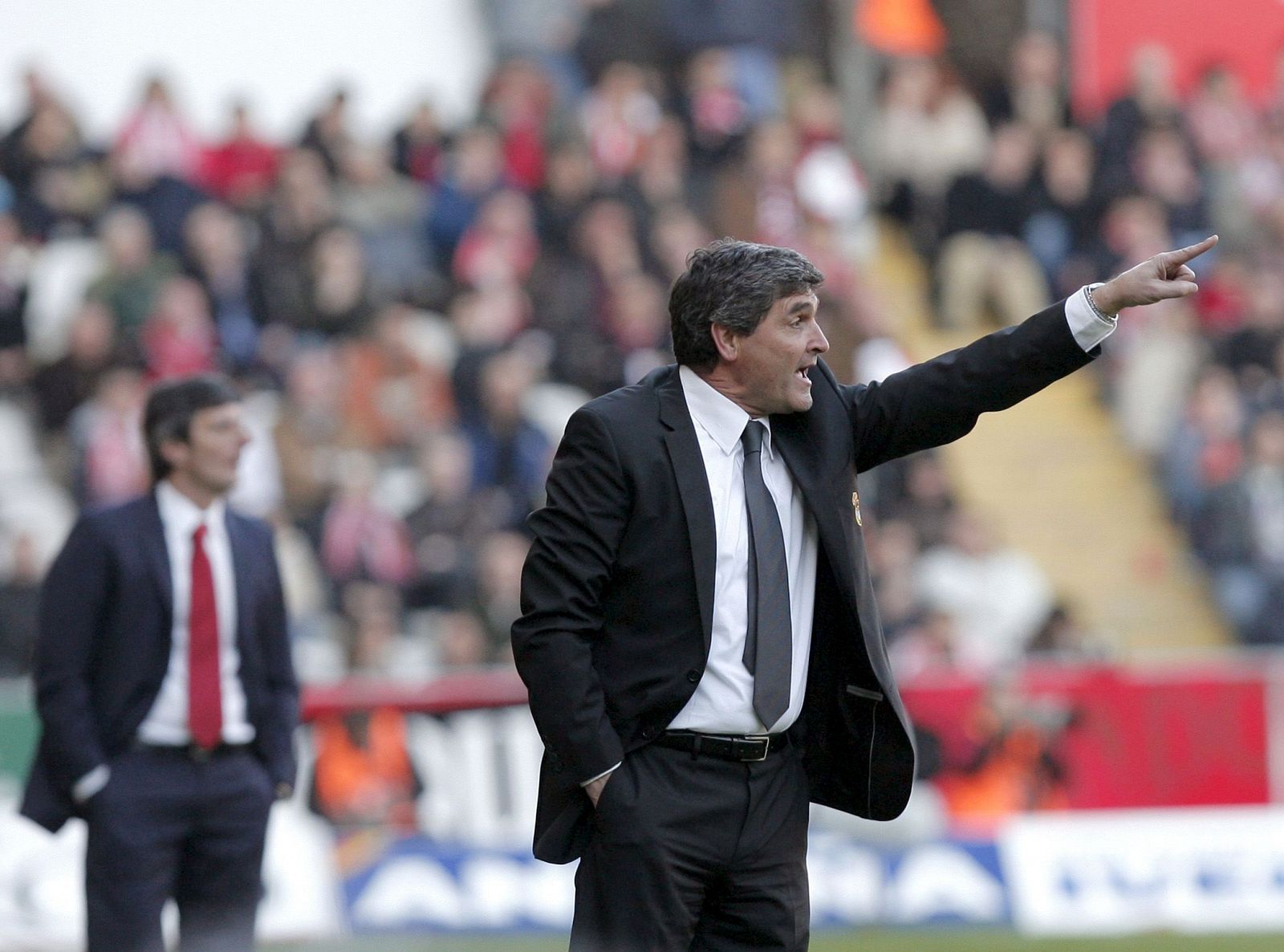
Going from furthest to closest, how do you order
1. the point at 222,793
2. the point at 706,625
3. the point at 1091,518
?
the point at 1091,518 → the point at 222,793 → the point at 706,625

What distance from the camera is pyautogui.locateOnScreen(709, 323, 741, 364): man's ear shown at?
14.9 feet

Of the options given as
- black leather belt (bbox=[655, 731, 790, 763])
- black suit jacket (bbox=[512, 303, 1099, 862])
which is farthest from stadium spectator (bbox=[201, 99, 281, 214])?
black leather belt (bbox=[655, 731, 790, 763])

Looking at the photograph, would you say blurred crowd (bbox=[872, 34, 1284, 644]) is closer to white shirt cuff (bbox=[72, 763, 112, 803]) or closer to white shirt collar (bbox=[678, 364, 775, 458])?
white shirt cuff (bbox=[72, 763, 112, 803])

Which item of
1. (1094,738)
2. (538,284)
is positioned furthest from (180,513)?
(538,284)

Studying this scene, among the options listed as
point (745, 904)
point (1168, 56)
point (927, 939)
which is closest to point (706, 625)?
point (745, 904)

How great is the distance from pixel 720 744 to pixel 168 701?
2.07 metres

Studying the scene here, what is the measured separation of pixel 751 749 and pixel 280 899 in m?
5.62

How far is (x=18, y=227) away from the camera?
13289mm

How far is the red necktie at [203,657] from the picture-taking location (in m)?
5.84

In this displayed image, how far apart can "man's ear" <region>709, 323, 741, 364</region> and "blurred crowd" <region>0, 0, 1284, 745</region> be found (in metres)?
6.12

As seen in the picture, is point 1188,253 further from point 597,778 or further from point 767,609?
point 597,778

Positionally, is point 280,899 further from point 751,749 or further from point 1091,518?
point 1091,518

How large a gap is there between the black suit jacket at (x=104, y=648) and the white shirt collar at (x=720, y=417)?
201 centimetres

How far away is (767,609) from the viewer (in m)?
4.51
